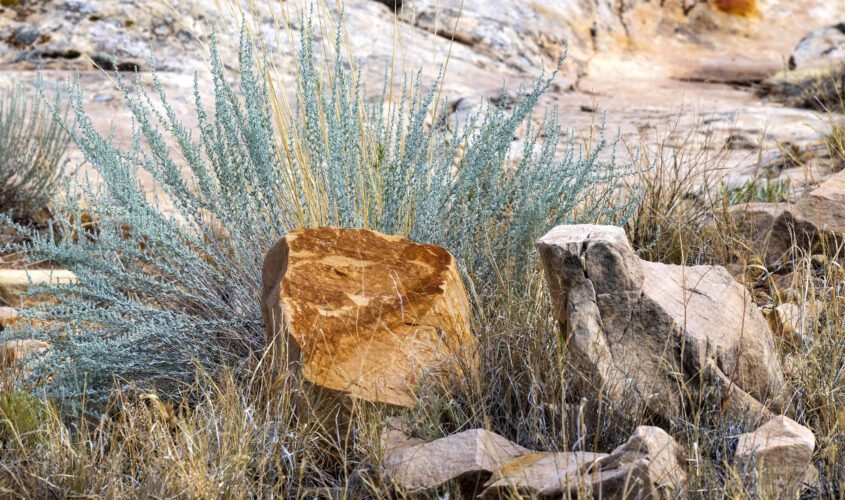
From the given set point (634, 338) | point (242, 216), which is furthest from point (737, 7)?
point (634, 338)

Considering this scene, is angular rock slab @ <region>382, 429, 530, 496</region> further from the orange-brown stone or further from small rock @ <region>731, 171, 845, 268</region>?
the orange-brown stone

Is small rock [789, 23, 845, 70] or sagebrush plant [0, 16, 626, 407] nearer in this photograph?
sagebrush plant [0, 16, 626, 407]

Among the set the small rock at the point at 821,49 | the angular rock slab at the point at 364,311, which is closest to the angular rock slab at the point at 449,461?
the angular rock slab at the point at 364,311

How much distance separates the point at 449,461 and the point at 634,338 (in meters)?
0.53

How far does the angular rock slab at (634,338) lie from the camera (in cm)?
197

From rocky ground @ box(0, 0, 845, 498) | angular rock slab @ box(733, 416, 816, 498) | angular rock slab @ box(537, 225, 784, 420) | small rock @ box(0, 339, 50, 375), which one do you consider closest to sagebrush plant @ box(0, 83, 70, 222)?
rocky ground @ box(0, 0, 845, 498)

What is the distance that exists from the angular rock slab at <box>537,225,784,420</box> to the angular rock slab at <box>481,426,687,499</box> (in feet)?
0.78

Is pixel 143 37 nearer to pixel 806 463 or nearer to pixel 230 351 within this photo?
pixel 230 351

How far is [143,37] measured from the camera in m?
6.55

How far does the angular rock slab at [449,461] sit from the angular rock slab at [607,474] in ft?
0.15

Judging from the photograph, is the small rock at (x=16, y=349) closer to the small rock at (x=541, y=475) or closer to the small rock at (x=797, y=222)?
the small rock at (x=541, y=475)

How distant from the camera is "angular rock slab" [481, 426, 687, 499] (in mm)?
1604

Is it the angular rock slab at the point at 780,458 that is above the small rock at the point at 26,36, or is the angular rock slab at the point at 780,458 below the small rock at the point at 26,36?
above

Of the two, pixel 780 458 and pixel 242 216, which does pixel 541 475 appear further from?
pixel 242 216
